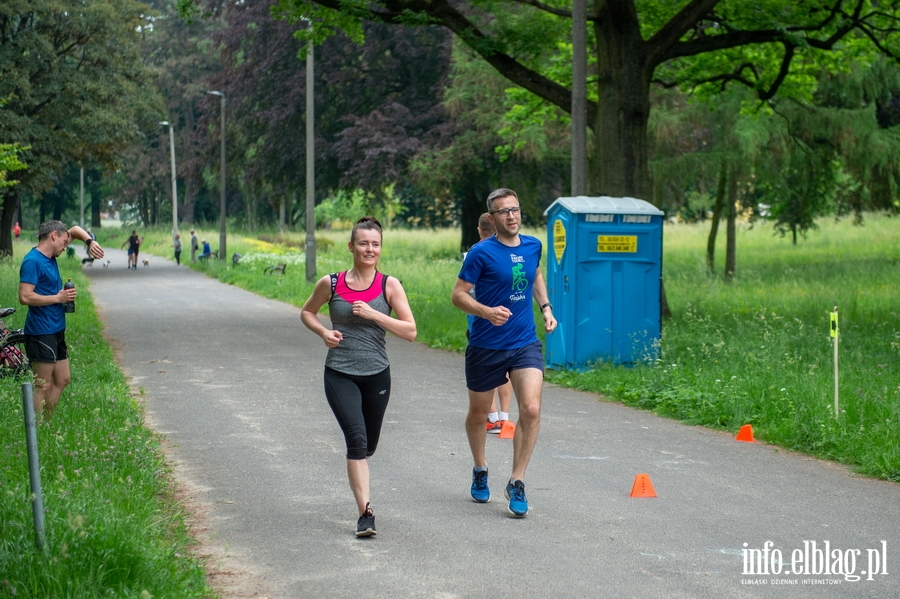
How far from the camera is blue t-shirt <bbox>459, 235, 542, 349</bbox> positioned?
677 centimetres

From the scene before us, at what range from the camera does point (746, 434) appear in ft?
31.2

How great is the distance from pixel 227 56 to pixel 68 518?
37243mm

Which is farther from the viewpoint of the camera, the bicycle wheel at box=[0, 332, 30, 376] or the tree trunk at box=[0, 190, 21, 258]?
the tree trunk at box=[0, 190, 21, 258]

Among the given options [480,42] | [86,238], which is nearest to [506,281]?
[86,238]

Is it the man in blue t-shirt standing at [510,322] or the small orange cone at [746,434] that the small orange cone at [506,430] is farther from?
the man in blue t-shirt standing at [510,322]

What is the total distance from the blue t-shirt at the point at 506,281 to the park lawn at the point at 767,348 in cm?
309

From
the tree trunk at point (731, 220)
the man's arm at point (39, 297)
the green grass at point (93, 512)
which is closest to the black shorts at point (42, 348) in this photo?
the man's arm at point (39, 297)

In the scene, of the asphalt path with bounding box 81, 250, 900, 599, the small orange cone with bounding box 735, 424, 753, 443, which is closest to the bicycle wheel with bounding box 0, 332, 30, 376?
the asphalt path with bounding box 81, 250, 900, 599

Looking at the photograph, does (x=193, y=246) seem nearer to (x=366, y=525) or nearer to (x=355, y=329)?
(x=355, y=329)

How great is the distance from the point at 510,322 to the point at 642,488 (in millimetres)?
1476

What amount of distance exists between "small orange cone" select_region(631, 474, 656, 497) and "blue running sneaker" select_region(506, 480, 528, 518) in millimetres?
964

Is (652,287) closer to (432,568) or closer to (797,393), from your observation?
(797,393)

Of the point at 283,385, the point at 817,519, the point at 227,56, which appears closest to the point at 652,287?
the point at 283,385

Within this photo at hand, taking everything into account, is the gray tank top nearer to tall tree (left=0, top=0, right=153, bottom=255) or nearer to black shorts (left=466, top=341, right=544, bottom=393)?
black shorts (left=466, top=341, right=544, bottom=393)
